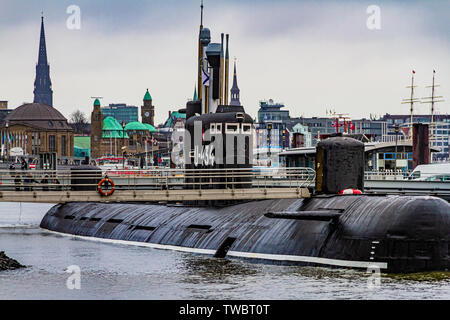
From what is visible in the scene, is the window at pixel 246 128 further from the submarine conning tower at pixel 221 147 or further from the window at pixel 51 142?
the window at pixel 51 142

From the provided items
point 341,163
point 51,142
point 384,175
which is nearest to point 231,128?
point 341,163

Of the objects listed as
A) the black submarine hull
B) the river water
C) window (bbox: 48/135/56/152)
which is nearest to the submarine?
the black submarine hull

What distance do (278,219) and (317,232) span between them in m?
2.81

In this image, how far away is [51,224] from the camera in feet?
131

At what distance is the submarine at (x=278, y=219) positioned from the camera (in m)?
20.7

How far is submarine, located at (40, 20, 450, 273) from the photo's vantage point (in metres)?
20.7

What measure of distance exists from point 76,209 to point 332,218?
A: 64.2 feet

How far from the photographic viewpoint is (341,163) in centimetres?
2592

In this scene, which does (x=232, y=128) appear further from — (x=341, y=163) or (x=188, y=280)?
Result: (x=188, y=280)

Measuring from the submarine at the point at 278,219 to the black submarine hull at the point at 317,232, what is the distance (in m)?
0.03

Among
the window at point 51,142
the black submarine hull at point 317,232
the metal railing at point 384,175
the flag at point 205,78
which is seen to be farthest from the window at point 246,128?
the window at point 51,142

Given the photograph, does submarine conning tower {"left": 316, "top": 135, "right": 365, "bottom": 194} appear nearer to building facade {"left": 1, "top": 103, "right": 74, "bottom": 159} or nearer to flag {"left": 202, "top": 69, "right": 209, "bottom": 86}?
flag {"left": 202, "top": 69, "right": 209, "bottom": 86}
